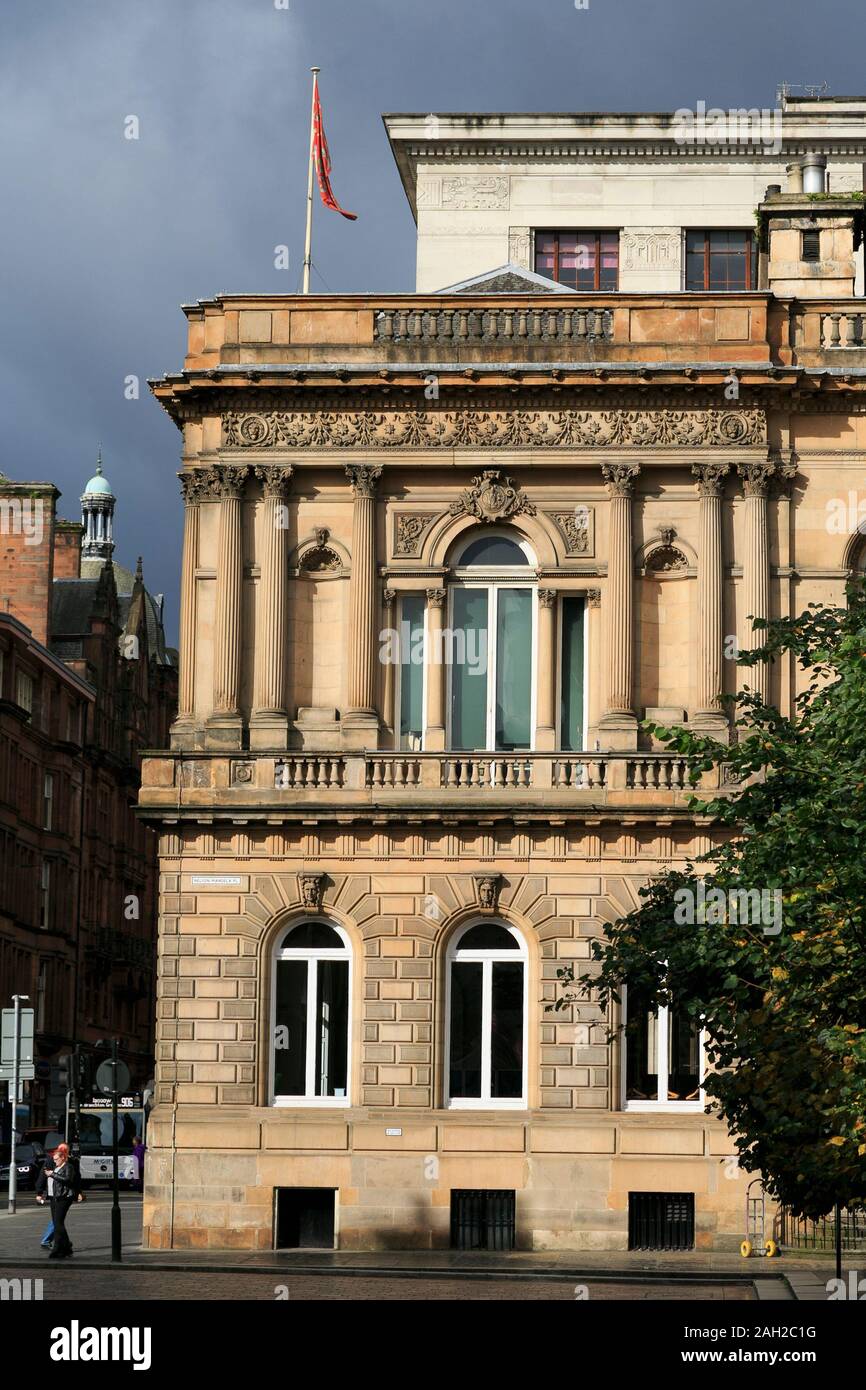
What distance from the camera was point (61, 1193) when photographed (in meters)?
38.9

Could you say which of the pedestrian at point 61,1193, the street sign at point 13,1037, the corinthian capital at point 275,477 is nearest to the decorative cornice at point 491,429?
the corinthian capital at point 275,477

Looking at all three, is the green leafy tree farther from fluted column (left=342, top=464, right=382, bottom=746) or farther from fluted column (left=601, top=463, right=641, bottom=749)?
fluted column (left=342, top=464, right=382, bottom=746)

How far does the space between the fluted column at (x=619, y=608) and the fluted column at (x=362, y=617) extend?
13.6 ft

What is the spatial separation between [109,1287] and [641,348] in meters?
19.3

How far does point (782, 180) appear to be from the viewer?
56.1 meters

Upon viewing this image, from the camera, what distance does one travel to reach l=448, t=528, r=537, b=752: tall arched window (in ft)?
140

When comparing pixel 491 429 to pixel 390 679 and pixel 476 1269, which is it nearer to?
pixel 390 679

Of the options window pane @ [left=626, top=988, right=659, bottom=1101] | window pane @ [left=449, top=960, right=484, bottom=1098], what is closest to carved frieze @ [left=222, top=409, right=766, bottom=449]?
window pane @ [left=449, top=960, right=484, bottom=1098]

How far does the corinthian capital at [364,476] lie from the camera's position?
4234cm

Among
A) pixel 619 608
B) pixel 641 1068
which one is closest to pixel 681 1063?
pixel 641 1068

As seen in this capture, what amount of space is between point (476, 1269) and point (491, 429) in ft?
49.3

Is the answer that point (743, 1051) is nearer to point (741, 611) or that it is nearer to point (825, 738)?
point (825, 738)

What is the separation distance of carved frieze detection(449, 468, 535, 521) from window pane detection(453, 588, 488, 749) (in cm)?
143

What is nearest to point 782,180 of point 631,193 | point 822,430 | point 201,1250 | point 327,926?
point 631,193
